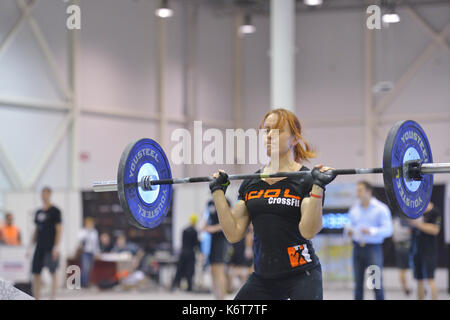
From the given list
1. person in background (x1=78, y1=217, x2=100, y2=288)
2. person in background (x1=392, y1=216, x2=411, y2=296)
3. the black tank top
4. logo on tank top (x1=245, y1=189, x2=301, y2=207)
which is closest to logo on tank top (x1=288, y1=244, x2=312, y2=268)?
the black tank top

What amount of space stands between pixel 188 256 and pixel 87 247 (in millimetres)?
1868

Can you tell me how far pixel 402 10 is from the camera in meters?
16.8

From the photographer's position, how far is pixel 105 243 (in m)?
12.9

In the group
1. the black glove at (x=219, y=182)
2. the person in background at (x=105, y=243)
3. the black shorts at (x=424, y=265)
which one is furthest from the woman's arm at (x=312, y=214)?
the person in background at (x=105, y=243)

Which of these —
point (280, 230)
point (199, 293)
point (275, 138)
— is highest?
point (275, 138)

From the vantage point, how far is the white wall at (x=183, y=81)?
46.4 feet

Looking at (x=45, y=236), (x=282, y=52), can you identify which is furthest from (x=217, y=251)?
(x=282, y=52)

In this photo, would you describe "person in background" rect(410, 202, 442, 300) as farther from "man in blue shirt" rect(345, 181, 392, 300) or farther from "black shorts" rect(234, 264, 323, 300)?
"black shorts" rect(234, 264, 323, 300)

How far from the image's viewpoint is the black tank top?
10.8 feet

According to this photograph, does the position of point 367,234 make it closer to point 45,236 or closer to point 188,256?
point 45,236

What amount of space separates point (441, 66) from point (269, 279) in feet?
46.7

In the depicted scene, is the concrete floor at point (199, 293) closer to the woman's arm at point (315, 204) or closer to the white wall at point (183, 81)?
the white wall at point (183, 81)

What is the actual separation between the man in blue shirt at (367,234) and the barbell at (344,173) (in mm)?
3228
